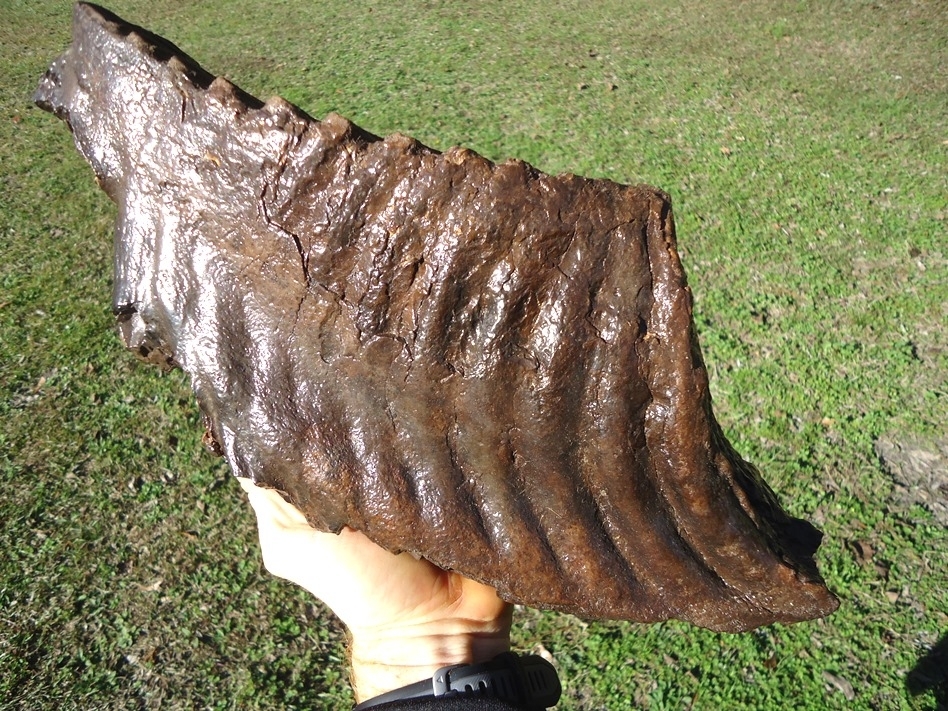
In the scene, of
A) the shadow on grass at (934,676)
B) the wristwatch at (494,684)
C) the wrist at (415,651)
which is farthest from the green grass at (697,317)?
the wristwatch at (494,684)

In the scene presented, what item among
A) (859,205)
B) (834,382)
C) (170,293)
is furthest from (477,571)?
(859,205)

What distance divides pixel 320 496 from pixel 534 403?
1.89 feet

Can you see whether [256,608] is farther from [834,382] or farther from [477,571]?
[834,382]

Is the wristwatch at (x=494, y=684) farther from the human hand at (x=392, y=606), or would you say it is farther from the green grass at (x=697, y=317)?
the green grass at (x=697, y=317)

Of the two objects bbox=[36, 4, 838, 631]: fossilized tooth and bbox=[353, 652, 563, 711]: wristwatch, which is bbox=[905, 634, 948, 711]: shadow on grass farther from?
bbox=[353, 652, 563, 711]: wristwatch

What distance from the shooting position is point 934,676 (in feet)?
11.9

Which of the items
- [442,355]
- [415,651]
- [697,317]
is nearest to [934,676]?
[697,317]

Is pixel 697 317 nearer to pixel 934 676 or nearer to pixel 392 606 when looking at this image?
pixel 934 676

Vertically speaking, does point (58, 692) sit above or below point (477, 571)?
below

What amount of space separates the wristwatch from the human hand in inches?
4.0

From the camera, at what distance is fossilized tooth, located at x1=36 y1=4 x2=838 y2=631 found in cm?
184

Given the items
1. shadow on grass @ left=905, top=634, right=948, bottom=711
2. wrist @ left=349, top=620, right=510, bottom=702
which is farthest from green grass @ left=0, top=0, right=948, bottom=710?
wrist @ left=349, top=620, right=510, bottom=702

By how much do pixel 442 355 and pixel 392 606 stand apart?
86cm

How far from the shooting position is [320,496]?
1.97 m
